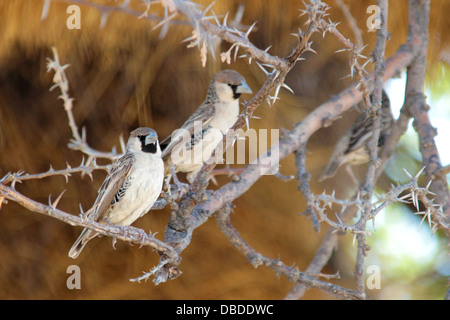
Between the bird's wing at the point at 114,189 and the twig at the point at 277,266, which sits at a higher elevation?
the bird's wing at the point at 114,189

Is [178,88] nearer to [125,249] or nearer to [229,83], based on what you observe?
[229,83]

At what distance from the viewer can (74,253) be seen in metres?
2.59

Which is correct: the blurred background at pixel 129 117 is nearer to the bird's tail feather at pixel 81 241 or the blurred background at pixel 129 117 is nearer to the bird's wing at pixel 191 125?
the bird's wing at pixel 191 125

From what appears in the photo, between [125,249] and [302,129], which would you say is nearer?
[302,129]

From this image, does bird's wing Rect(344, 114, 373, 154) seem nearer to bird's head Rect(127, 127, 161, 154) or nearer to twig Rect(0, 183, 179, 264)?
bird's head Rect(127, 127, 161, 154)

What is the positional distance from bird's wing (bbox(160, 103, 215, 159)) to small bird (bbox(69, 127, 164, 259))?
24.7 inches

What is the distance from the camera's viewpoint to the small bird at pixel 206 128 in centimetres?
324

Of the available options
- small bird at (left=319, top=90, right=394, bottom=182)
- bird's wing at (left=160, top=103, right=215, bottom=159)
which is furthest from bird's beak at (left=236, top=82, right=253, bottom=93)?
small bird at (left=319, top=90, right=394, bottom=182)

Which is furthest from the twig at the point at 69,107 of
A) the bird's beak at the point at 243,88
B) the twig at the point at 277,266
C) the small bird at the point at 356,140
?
the small bird at the point at 356,140

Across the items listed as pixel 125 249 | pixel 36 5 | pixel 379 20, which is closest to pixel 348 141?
pixel 379 20

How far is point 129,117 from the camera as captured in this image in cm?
354

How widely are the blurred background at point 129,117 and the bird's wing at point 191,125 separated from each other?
0.36 meters

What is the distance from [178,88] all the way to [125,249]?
1113 millimetres

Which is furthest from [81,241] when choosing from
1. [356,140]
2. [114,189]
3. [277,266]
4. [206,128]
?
[356,140]
